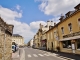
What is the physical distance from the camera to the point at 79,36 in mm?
16266

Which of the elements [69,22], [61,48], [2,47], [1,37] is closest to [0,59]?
[2,47]

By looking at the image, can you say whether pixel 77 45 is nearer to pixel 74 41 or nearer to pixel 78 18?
pixel 74 41

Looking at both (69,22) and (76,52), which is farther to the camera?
(69,22)

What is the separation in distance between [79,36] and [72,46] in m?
3.09

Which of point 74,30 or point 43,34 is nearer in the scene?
point 74,30

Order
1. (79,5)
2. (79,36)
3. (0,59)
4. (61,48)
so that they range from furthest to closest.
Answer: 1. (61,48)
2. (79,5)
3. (79,36)
4. (0,59)

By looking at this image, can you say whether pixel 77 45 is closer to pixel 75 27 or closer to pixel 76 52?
pixel 76 52

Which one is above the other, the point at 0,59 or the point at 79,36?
the point at 79,36

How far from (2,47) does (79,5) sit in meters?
16.7

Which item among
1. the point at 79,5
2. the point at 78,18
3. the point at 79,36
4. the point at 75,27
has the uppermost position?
the point at 79,5

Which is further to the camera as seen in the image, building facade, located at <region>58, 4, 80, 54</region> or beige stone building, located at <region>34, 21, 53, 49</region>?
beige stone building, located at <region>34, 21, 53, 49</region>

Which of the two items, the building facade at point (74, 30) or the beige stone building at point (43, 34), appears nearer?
the building facade at point (74, 30)

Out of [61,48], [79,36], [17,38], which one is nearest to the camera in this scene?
[79,36]

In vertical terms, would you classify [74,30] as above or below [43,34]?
below
